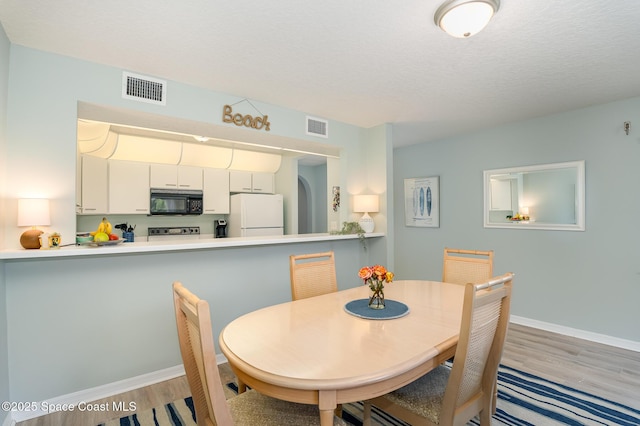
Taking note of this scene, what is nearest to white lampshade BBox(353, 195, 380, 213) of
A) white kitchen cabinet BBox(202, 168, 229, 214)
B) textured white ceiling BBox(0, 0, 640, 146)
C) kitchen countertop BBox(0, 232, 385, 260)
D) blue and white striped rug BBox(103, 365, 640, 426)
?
kitchen countertop BBox(0, 232, 385, 260)

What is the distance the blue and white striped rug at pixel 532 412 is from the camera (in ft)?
6.53

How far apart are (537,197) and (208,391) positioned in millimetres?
3983

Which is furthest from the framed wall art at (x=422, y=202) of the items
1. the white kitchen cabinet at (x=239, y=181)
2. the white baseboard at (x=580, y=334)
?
the white kitchen cabinet at (x=239, y=181)

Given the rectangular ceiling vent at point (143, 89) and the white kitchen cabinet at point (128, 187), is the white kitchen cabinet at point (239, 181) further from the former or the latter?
the rectangular ceiling vent at point (143, 89)

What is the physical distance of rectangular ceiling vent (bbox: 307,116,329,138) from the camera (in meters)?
3.49

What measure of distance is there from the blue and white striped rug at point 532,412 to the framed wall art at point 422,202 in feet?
8.56

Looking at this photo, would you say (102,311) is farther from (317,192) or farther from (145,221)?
(317,192)

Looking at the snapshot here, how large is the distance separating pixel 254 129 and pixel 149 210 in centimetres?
231

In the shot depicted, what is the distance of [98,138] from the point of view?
3764 mm

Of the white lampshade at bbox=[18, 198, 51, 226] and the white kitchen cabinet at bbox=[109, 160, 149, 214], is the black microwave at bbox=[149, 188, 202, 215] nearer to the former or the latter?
the white kitchen cabinet at bbox=[109, 160, 149, 214]

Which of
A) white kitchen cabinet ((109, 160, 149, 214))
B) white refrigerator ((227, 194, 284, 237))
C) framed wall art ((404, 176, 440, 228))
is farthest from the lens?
white refrigerator ((227, 194, 284, 237))

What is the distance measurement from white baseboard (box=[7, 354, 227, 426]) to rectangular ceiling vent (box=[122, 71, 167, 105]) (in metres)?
2.13

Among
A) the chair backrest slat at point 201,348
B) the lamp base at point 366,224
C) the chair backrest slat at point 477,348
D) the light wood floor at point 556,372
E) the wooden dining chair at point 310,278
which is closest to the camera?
the chair backrest slat at point 201,348

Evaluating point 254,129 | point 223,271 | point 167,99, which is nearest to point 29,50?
point 167,99
